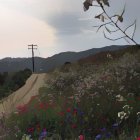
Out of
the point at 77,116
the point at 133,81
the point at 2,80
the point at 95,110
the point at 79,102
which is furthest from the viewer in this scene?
the point at 2,80

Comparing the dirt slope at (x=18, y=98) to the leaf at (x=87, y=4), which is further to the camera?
the dirt slope at (x=18, y=98)

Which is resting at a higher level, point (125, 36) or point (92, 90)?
point (125, 36)

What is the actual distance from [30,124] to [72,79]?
1894 cm

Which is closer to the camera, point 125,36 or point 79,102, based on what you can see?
point 125,36

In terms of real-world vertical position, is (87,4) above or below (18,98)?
above

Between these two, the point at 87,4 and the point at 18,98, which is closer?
the point at 87,4

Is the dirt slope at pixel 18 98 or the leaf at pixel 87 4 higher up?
the leaf at pixel 87 4

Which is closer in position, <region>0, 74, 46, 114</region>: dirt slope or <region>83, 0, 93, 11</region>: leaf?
<region>83, 0, 93, 11</region>: leaf

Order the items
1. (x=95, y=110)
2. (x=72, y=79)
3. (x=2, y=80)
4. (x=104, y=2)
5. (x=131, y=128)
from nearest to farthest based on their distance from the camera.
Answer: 1. (x=104, y=2)
2. (x=131, y=128)
3. (x=95, y=110)
4. (x=72, y=79)
5. (x=2, y=80)

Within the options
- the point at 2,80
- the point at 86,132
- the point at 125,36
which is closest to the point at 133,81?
the point at 86,132

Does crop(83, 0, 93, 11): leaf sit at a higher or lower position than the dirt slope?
higher

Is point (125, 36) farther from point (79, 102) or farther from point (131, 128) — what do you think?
point (79, 102)

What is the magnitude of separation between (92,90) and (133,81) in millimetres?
1302

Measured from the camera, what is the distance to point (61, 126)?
10.6m
